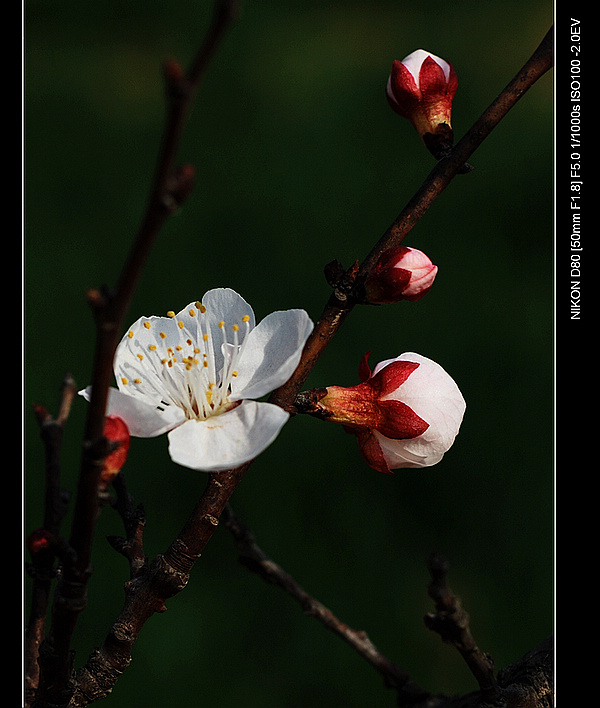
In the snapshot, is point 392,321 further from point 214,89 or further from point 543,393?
point 214,89

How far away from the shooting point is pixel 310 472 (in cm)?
215

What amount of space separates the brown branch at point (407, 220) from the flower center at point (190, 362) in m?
0.11

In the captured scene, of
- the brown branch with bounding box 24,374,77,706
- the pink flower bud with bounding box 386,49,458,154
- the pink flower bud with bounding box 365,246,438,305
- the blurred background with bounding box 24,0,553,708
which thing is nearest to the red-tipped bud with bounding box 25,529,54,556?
the brown branch with bounding box 24,374,77,706

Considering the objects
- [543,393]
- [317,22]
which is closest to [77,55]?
[317,22]

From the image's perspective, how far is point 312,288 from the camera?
2488 mm

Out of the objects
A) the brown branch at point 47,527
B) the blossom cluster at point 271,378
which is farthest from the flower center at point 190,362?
the brown branch at point 47,527

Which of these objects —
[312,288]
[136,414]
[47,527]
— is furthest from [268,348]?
[312,288]

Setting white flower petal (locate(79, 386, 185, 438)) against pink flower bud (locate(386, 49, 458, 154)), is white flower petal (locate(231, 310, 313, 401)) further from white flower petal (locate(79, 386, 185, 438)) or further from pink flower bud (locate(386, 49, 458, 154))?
pink flower bud (locate(386, 49, 458, 154))

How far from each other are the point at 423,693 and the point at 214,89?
2.83 m

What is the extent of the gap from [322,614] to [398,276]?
450 mm

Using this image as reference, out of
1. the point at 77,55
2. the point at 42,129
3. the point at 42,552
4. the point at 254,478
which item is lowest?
the point at 254,478

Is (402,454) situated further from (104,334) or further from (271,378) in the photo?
(104,334)

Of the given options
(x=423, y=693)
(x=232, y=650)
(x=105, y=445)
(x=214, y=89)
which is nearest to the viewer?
(x=105, y=445)

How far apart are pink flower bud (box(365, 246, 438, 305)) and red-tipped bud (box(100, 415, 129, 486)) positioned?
0.27m
